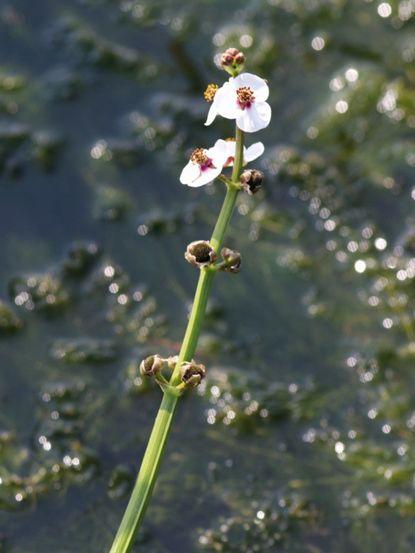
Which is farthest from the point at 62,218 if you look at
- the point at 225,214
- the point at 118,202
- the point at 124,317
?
the point at 225,214

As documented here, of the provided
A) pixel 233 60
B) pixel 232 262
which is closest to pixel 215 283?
pixel 232 262

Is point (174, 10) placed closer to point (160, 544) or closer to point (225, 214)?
point (160, 544)

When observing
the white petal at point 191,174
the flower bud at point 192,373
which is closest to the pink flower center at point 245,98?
the white petal at point 191,174

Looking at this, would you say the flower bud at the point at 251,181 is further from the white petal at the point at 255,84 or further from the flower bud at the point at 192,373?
the flower bud at the point at 192,373

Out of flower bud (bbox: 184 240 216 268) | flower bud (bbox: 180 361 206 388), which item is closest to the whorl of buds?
flower bud (bbox: 184 240 216 268)

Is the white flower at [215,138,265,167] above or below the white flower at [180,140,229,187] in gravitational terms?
above

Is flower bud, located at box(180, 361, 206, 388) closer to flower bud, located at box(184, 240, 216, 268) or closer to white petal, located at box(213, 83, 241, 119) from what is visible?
flower bud, located at box(184, 240, 216, 268)

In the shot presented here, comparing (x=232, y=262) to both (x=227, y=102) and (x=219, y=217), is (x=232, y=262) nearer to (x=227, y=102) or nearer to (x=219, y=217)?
(x=219, y=217)
